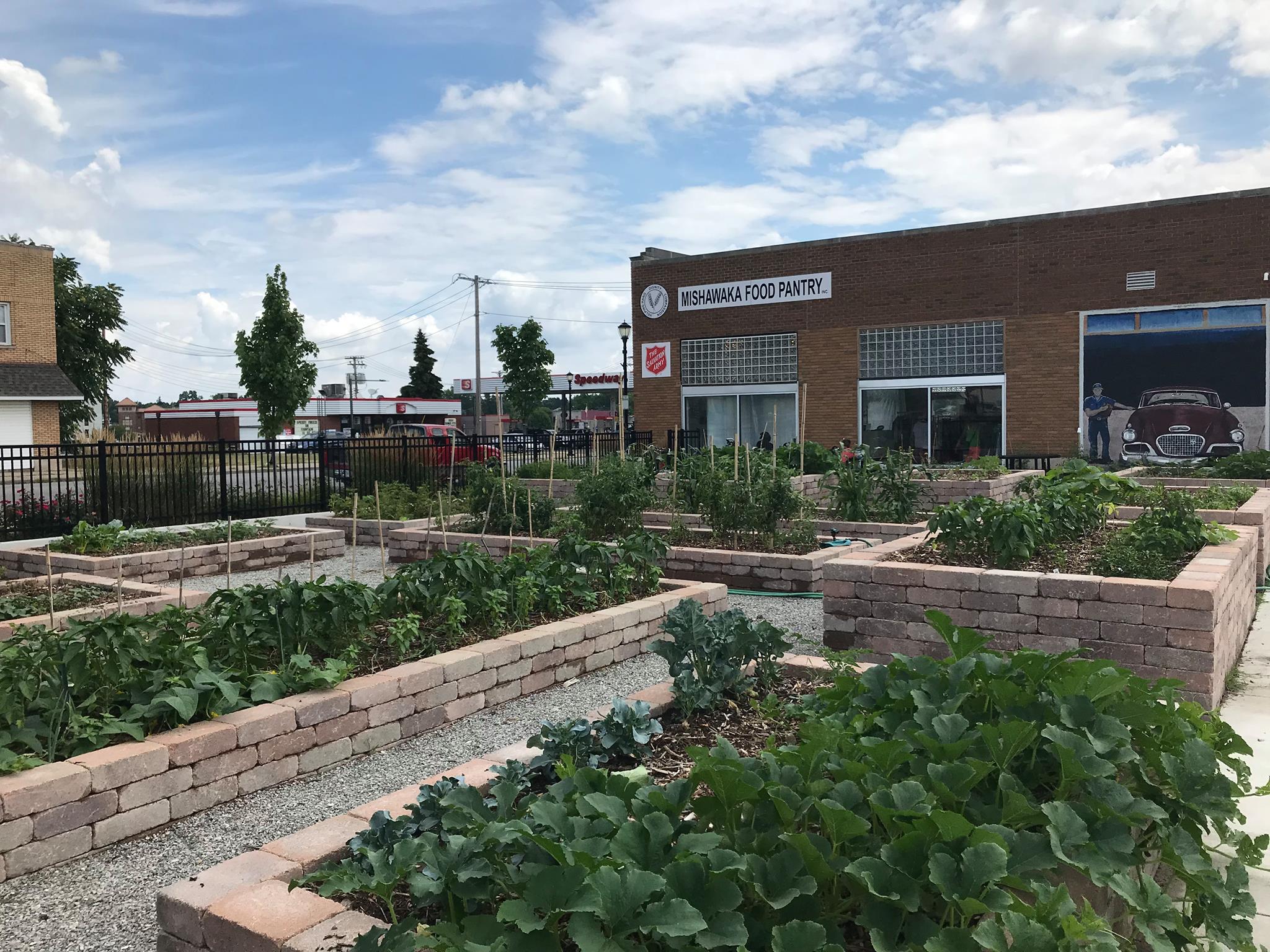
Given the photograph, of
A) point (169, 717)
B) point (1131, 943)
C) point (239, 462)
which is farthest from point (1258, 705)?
point (239, 462)

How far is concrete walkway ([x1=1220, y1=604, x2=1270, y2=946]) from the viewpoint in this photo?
3.67m

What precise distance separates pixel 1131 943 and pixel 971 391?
22039 millimetres

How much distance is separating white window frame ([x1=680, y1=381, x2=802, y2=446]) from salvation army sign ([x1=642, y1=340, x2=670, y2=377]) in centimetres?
84

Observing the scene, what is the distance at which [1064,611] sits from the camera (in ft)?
20.3

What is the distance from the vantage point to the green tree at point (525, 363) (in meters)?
49.5

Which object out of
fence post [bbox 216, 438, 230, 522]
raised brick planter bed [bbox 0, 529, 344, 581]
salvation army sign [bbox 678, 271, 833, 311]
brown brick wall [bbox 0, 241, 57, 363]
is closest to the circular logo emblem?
salvation army sign [bbox 678, 271, 833, 311]

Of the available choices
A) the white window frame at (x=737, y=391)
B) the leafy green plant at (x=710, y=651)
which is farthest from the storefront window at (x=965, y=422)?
the leafy green plant at (x=710, y=651)

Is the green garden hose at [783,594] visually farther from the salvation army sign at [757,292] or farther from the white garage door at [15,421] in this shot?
the white garage door at [15,421]

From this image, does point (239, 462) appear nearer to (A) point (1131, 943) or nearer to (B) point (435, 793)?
(B) point (435, 793)

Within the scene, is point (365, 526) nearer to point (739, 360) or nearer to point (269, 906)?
point (269, 906)

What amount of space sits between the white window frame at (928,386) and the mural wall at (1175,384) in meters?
1.78

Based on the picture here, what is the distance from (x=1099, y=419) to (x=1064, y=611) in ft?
57.7

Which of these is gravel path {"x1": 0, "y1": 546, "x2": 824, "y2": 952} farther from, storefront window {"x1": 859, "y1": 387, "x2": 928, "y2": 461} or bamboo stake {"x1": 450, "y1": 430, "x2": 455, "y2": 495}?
storefront window {"x1": 859, "y1": 387, "x2": 928, "y2": 461}

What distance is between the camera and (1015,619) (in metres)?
6.37
